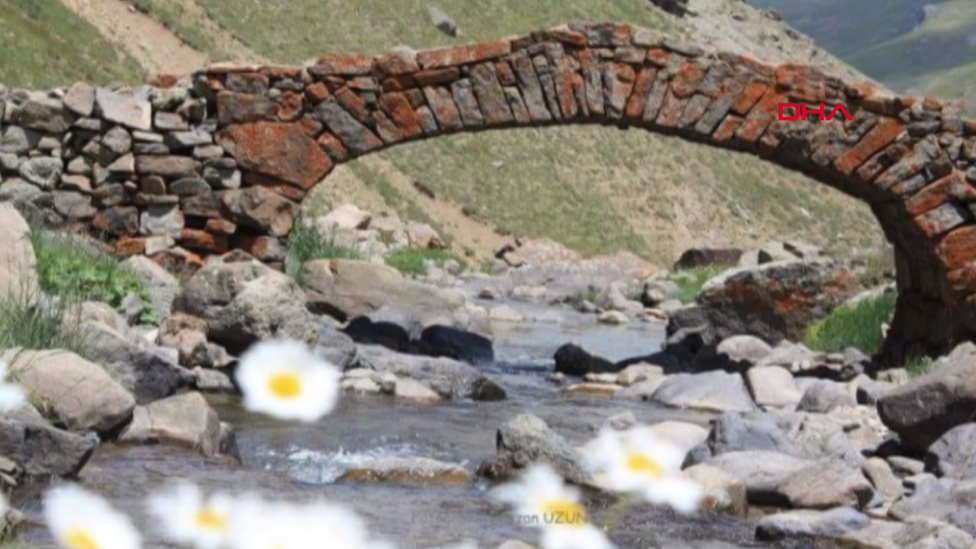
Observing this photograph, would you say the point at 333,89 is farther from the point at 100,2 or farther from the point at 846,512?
the point at 100,2

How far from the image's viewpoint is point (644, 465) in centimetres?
142

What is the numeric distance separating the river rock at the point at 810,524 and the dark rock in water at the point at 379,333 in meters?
6.86

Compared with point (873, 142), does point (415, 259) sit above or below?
below

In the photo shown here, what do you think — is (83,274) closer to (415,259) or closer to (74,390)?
(74,390)

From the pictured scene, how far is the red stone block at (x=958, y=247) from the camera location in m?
12.9

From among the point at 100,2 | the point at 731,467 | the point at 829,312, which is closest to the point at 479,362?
the point at 829,312

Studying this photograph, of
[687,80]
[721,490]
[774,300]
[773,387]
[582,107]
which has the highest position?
[687,80]

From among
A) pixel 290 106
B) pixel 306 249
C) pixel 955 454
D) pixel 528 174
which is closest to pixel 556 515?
pixel 955 454

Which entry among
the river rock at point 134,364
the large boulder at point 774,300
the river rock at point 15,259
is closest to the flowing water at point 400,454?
the river rock at point 134,364

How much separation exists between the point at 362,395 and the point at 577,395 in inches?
89.1

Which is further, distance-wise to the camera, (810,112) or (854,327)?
(854,327)

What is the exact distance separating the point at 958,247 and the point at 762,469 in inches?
232

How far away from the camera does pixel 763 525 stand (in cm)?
652

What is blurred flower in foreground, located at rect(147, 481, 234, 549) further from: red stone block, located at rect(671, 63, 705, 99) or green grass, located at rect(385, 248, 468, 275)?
green grass, located at rect(385, 248, 468, 275)
